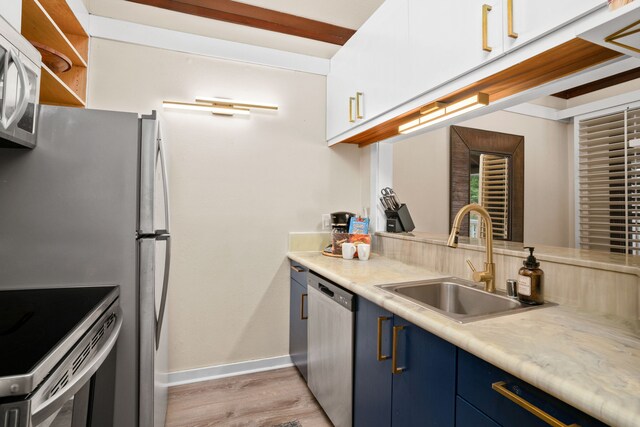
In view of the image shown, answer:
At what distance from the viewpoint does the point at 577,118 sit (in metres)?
3.12

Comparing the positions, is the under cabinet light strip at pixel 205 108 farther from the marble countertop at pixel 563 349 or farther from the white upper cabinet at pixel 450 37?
the marble countertop at pixel 563 349

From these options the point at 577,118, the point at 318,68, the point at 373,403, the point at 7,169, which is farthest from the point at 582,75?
the point at 577,118

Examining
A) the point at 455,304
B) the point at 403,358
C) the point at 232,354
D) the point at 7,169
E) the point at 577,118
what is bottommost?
the point at 232,354

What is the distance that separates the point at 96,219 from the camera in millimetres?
1328

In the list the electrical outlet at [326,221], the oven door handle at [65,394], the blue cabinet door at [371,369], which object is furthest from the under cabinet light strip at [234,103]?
the oven door handle at [65,394]

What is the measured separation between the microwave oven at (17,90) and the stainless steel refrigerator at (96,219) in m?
0.08

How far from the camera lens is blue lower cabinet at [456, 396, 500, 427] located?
85 cm

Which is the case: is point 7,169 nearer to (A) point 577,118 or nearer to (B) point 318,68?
(B) point 318,68

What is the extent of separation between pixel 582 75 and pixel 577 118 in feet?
8.14

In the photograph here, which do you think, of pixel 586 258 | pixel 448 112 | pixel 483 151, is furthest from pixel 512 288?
pixel 483 151

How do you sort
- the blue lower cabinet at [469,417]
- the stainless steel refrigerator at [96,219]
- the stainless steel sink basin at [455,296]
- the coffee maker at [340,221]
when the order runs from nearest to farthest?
the blue lower cabinet at [469,417], the stainless steel refrigerator at [96,219], the stainless steel sink basin at [455,296], the coffee maker at [340,221]

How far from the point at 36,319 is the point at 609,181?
3.74 meters

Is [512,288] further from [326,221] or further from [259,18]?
[259,18]

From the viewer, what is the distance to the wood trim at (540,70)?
102 centimetres
